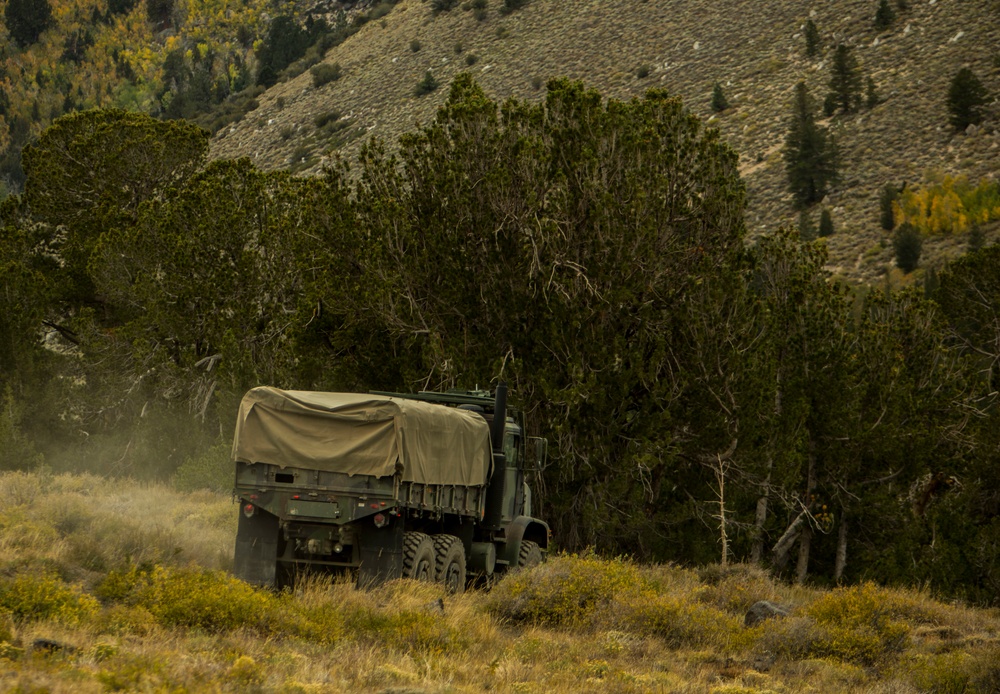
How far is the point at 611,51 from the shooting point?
88250 millimetres

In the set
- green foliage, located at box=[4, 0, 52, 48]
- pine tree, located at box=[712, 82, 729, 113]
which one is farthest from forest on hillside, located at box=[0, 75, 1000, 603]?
green foliage, located at box=[4, 0, 52, 48]

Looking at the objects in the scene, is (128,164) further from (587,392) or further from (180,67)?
(180,67)

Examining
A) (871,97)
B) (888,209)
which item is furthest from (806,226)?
(871,97)

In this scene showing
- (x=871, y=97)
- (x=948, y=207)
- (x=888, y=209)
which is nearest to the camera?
(x=948, y=207)

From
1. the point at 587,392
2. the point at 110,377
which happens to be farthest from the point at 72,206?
the point at 587,392

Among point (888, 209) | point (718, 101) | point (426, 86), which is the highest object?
point (426, 86)

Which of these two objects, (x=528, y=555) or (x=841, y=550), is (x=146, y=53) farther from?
(x=528, y=555)

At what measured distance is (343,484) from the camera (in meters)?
13.2

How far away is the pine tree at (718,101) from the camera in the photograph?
74062mm

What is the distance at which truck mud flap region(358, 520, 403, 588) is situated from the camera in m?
13.2

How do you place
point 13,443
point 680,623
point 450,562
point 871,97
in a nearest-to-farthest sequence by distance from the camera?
point 680,623 < point 450,562 < point 13,443 < point 871,97

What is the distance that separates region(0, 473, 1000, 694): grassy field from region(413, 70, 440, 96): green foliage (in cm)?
7725

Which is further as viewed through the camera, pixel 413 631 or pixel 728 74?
pixel 728 74

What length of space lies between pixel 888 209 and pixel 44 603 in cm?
5493
